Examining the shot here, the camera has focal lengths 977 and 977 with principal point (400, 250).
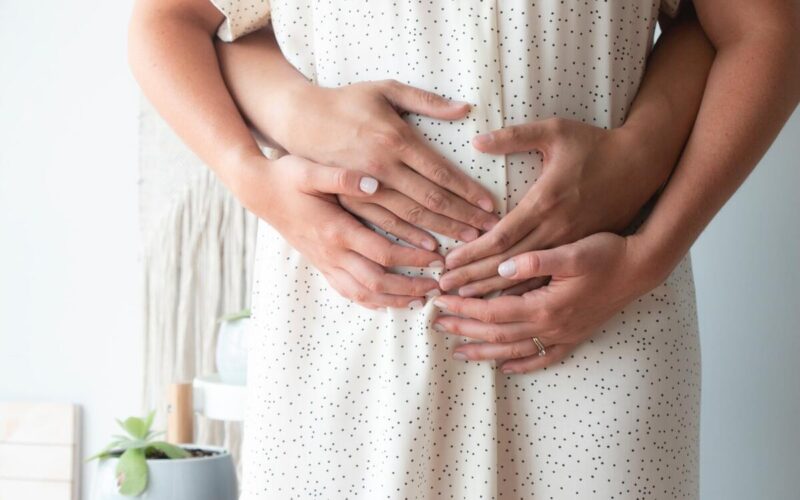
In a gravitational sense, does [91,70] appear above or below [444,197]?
above

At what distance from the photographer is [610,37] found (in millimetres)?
690

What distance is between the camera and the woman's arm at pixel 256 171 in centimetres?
65

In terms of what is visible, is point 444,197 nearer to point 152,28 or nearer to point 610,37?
point 610,37

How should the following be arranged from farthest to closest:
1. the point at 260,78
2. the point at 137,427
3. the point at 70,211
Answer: the point at 70,211 < the point at 137,427 < the point at 260,78

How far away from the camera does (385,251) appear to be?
646 mm

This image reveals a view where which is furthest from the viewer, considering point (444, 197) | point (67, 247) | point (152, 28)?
point (67, 247)

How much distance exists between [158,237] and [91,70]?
1.52 feet

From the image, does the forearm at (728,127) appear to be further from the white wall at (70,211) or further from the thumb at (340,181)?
the white wall at (70,211)

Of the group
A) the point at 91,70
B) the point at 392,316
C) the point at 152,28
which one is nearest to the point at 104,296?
the point at 91,70

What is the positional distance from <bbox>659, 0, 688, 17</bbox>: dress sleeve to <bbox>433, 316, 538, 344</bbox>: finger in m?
0.29

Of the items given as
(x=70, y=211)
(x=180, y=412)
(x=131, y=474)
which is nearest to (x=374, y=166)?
(x=131, y=474)

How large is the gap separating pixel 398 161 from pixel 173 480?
778 mm

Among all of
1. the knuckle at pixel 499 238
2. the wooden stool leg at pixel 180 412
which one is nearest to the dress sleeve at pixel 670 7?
the knuckle at pixel 499 238

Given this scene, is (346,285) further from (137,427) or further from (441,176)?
(137,427)
